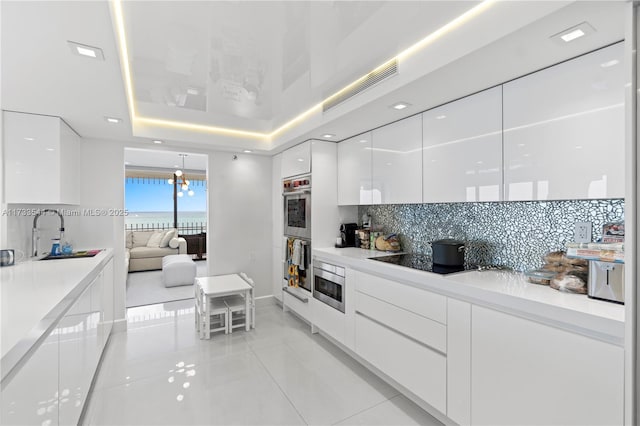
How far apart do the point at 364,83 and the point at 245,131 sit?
2.19m

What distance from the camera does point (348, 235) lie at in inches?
140

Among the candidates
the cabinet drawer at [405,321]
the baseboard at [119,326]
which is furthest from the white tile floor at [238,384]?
the cabinet drawer at [405,321]

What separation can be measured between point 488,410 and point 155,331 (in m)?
3.42

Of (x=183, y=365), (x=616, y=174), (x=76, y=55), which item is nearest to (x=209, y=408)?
(x=183, y=365)

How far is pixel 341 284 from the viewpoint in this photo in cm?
289

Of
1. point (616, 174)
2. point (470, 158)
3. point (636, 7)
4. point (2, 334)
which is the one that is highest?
point (636, 7)

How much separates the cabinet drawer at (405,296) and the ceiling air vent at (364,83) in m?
1.50

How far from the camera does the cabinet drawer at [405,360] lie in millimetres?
1916

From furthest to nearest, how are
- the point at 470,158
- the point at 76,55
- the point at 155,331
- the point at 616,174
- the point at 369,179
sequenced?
the point at 155,331 < the point at 369,179 < the point at 470,158 < the point at 76,55 < the point at 616,174

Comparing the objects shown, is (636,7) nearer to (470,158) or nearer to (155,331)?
(470,158)

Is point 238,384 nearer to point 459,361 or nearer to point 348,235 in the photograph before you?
point 459,361

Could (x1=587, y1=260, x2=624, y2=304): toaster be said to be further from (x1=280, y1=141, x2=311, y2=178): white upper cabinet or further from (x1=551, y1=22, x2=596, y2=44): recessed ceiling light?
(x1=280, y1=141, x2=311, y2=178): white upper cabinet

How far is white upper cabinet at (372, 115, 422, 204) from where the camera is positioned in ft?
8.30

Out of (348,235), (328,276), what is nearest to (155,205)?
(348,235)
